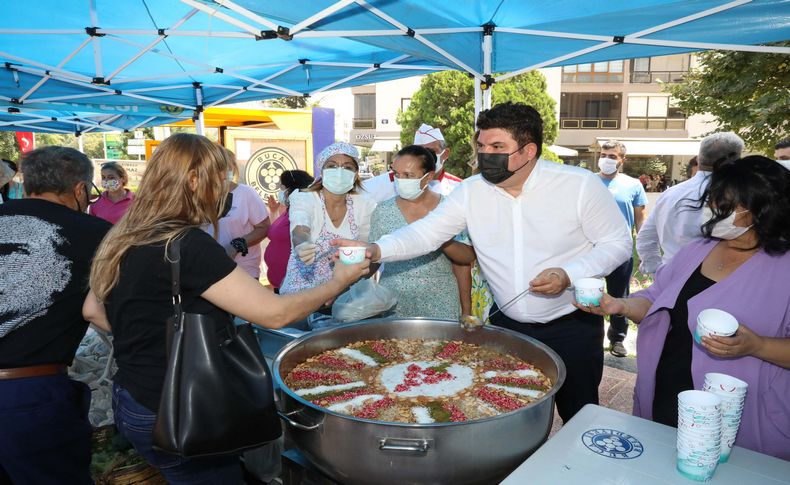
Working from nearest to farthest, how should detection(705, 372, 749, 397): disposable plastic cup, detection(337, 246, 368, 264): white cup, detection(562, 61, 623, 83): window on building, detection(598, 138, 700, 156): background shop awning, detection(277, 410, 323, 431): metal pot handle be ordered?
detection(705, 372, 749, 397): disposable plastic cup < detection(277, 410, 323, 431): metal pot handle < detection(337, 246, 368, 264): white cup < detection(598, 138, 700, 156): background shop awning < detection(562, 61, 623, 83): window on building

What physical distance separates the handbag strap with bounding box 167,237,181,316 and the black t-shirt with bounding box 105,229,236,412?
16mm

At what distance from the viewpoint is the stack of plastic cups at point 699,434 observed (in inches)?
49.4

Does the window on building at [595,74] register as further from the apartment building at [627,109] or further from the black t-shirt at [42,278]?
the black t-shirt at [42,278]

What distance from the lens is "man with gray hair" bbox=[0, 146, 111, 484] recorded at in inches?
76.7

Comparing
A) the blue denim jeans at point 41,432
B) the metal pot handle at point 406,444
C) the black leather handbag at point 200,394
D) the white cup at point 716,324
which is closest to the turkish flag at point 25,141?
the blue denim jeans at point 41,432

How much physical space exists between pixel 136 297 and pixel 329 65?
16.8 ft

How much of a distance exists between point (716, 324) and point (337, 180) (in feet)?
7.54

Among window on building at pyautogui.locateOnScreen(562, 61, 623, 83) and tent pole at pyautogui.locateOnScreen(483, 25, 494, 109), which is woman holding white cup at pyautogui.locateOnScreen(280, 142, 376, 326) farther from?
window on building at pyautogui.locateOnScreen(562, 61, 623, 83)

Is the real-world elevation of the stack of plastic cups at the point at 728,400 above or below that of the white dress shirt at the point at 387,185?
below

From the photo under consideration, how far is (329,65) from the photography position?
6.16 meters

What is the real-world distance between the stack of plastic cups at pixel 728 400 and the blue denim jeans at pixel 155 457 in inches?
62.3

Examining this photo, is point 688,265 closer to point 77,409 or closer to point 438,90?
point 77,409

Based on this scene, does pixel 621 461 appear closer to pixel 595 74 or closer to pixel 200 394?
pixel 200 394

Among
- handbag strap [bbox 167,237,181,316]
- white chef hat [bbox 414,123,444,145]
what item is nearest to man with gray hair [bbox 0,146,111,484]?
handbag strap [bbox 167,237,181,316]
